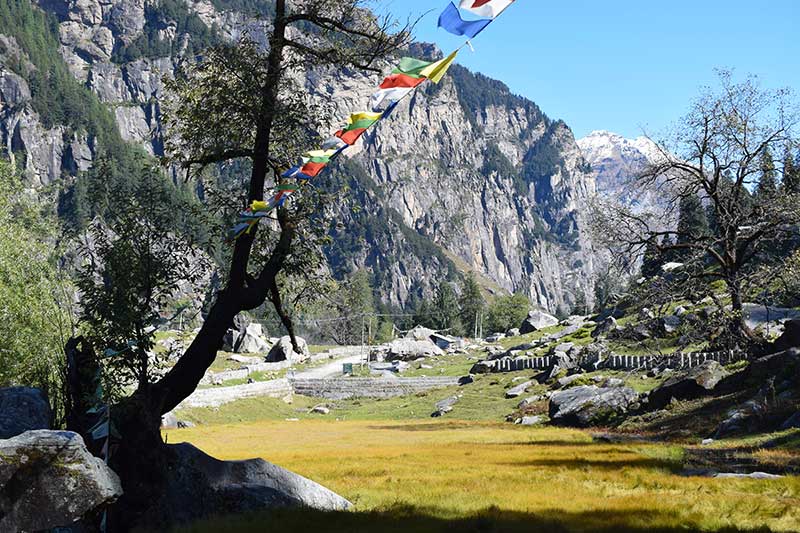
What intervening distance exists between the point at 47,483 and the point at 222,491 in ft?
14.8

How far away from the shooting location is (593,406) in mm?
37281

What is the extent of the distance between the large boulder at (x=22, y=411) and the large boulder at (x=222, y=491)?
7.78 feet

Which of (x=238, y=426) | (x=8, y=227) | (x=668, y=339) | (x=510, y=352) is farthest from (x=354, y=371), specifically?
(x=8, y=227)

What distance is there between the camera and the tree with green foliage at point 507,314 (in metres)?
171

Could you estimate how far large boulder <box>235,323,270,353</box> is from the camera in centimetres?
12106

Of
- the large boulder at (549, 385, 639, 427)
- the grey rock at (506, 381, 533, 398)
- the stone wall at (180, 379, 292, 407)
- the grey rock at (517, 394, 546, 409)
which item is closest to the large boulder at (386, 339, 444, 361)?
the stone wall at (180, 379, 292, 407)

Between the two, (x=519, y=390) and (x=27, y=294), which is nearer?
(x=27, y=294)

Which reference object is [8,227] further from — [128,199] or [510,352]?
[510,352]

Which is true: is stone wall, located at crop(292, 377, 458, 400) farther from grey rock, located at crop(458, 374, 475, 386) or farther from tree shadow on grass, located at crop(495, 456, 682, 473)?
tree shadow on grass, located at crop(495, 456, 682, 473)

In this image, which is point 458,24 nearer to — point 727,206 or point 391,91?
point 391,91

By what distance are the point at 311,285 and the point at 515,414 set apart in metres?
30.4

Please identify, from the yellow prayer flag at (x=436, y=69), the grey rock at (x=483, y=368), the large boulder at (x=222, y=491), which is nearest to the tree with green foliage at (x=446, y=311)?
the grey rock at (x=483, y=368)

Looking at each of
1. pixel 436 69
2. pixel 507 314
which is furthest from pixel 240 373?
pixel 507 314

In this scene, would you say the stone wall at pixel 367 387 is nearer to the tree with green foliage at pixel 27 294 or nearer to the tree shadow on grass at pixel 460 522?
the tree with green foliage at pixel 27 294
